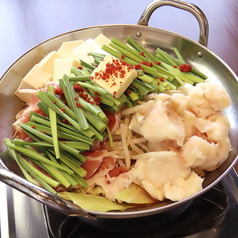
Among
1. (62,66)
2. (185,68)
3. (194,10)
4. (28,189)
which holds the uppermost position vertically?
(194,10)

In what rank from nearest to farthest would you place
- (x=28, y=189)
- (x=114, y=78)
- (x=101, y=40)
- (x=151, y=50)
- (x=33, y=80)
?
(x=28, y=189), (x=114, y=78), (x=33, y=80), (x=101, y=40), (x=151, y=50)

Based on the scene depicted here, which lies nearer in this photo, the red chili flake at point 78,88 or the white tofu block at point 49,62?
the red chili flake at point 78,88

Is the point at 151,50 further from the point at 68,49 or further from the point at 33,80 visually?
the point at 33,80

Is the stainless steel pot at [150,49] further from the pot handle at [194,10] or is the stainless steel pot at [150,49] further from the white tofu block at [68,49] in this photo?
the white tofu block at [68,49]

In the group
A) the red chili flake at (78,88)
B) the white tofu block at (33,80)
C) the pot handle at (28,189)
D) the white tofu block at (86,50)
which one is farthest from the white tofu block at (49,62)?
the pot handle at (28,189)

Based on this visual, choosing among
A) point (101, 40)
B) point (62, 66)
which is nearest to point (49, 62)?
point (62, 66)
